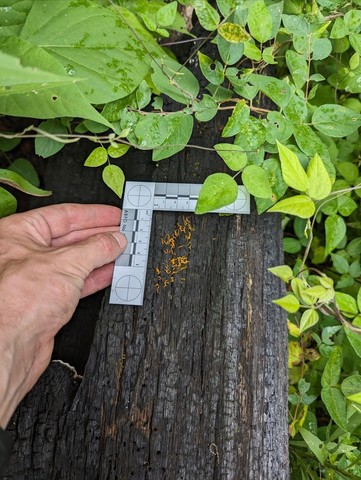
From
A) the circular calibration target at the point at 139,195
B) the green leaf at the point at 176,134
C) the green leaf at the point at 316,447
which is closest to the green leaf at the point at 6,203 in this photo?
the circular calibration target at the point at 139,195

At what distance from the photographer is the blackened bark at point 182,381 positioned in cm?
121

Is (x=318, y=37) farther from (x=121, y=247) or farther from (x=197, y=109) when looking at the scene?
(x=121, y=247)

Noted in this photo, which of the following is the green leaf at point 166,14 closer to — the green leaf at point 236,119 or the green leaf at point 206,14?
the green leaf at point 206,14

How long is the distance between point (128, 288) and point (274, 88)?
25.8 inches

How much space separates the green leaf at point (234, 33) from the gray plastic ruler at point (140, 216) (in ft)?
1.25

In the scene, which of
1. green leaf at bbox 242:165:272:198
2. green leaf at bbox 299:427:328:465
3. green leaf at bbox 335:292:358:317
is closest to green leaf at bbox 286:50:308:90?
green leaf at bbox 242:165:272:198

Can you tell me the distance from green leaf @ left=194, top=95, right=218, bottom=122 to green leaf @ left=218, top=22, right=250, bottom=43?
Result: 0.51 feet

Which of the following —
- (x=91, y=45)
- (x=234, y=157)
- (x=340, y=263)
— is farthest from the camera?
(x=340, y=263)

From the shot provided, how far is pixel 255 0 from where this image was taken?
1.30 metres

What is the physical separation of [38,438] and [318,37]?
128 cm

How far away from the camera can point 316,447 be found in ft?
4.54

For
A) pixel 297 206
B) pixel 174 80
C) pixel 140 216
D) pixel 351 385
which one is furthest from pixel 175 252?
pixel 351 385

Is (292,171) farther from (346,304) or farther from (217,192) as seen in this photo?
(346,304)

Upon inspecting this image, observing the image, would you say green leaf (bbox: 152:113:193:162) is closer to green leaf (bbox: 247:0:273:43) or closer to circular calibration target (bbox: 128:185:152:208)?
circular calibration target (bbox: 128:185:152:208)
